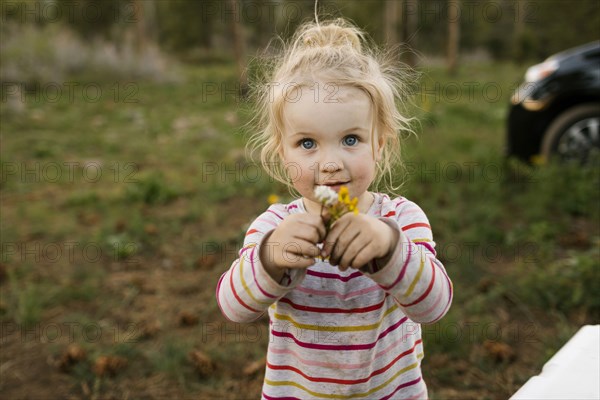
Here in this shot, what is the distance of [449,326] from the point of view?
270 cm

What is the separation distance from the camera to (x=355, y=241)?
1.02m

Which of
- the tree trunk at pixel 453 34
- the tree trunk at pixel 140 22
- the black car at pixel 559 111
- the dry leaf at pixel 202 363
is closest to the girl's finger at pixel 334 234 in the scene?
the dry leaf at pixel 202 363

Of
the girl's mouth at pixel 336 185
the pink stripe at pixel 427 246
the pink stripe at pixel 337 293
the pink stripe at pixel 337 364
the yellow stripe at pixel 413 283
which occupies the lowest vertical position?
the pink stripe at pixel 337 364

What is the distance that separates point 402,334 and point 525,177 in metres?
3.88

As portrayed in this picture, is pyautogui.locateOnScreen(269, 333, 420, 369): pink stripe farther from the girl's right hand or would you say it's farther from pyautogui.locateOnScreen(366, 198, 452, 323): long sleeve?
the girl's right hand

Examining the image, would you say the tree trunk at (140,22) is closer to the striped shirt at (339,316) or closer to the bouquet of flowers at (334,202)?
the striped shirt at (339,316)

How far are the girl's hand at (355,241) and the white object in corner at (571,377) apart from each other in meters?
0.67

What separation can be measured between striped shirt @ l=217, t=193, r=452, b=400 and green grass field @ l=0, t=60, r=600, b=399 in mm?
1112

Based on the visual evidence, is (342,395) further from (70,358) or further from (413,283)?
(70,358)

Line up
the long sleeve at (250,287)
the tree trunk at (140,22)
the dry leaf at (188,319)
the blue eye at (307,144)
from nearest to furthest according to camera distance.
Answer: the long sleeve at (250,287), the blue eye at (307,144), the dry leaf at (188,319), the tree trunk at (140,22)

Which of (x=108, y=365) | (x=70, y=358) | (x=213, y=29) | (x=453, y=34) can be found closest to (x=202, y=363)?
(x=108, y=365)

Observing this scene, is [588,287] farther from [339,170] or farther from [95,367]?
[95,367]

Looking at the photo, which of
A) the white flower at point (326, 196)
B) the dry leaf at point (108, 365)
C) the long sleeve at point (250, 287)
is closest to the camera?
the white flower at point (326, 196)

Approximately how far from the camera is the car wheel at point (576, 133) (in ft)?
14.9
